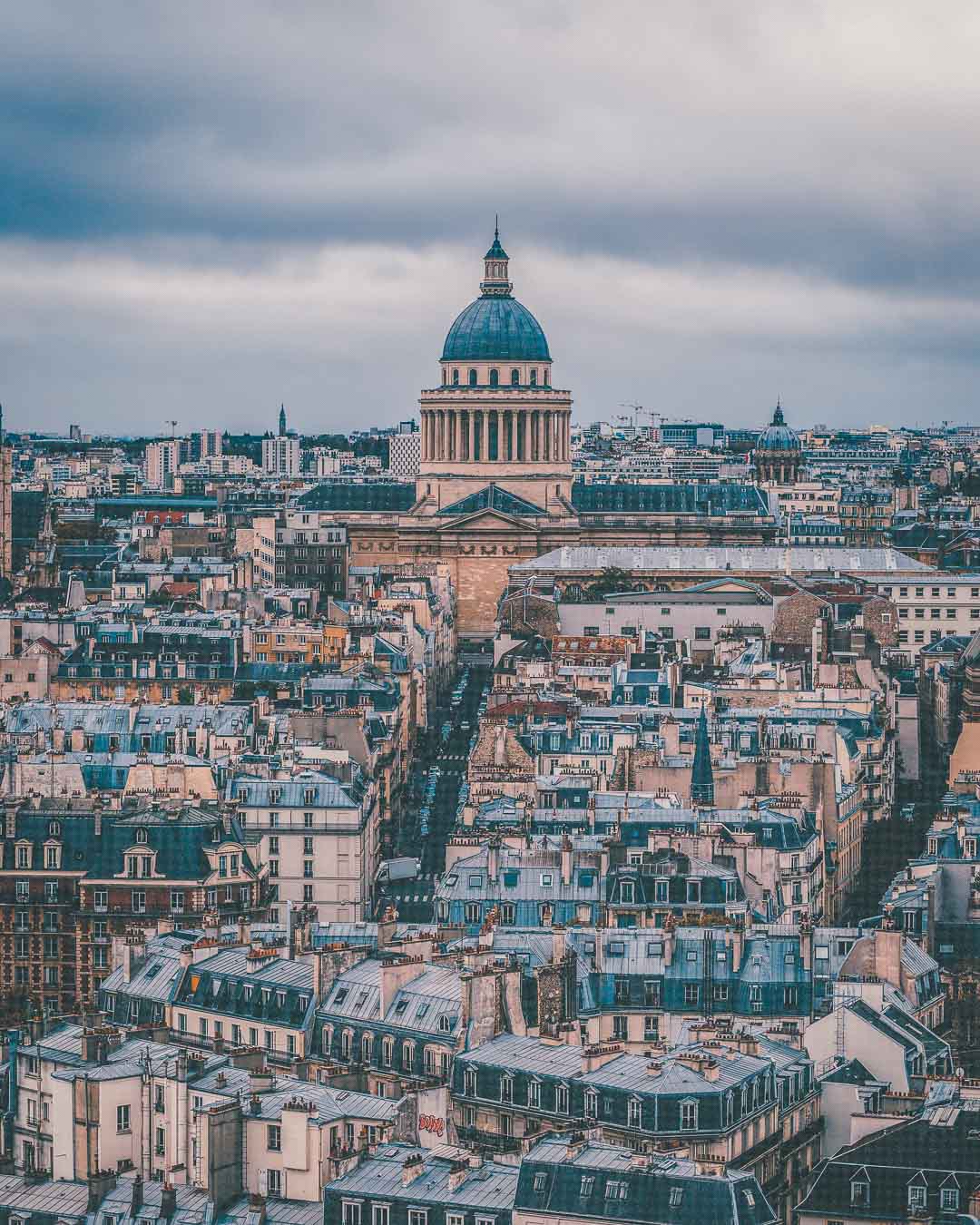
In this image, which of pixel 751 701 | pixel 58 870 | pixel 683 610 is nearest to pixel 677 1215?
pixel 58 870

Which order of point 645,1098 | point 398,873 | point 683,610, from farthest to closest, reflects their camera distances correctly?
1. point 683,610
2. point 398,873
3. point 645,1098

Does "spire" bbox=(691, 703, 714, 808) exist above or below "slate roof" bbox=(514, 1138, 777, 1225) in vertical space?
above

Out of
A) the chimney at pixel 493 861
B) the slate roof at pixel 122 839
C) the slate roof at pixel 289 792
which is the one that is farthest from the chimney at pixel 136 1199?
the slate roof at pixel 289 792

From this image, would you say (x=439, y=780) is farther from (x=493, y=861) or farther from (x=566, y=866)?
(x=566, y=866)

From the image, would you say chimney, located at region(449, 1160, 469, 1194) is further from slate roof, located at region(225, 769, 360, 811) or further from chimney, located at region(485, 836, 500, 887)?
slate roof, located at region(225, 769, 360, 811)

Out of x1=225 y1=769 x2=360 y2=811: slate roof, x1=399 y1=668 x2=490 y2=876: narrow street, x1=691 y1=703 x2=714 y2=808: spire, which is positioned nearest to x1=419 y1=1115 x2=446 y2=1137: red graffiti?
x1=225 y1=769 x2=360 y2=811: slate roof

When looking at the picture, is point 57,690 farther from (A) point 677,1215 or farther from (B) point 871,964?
(A) point 677,1215

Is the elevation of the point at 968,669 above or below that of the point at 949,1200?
above
